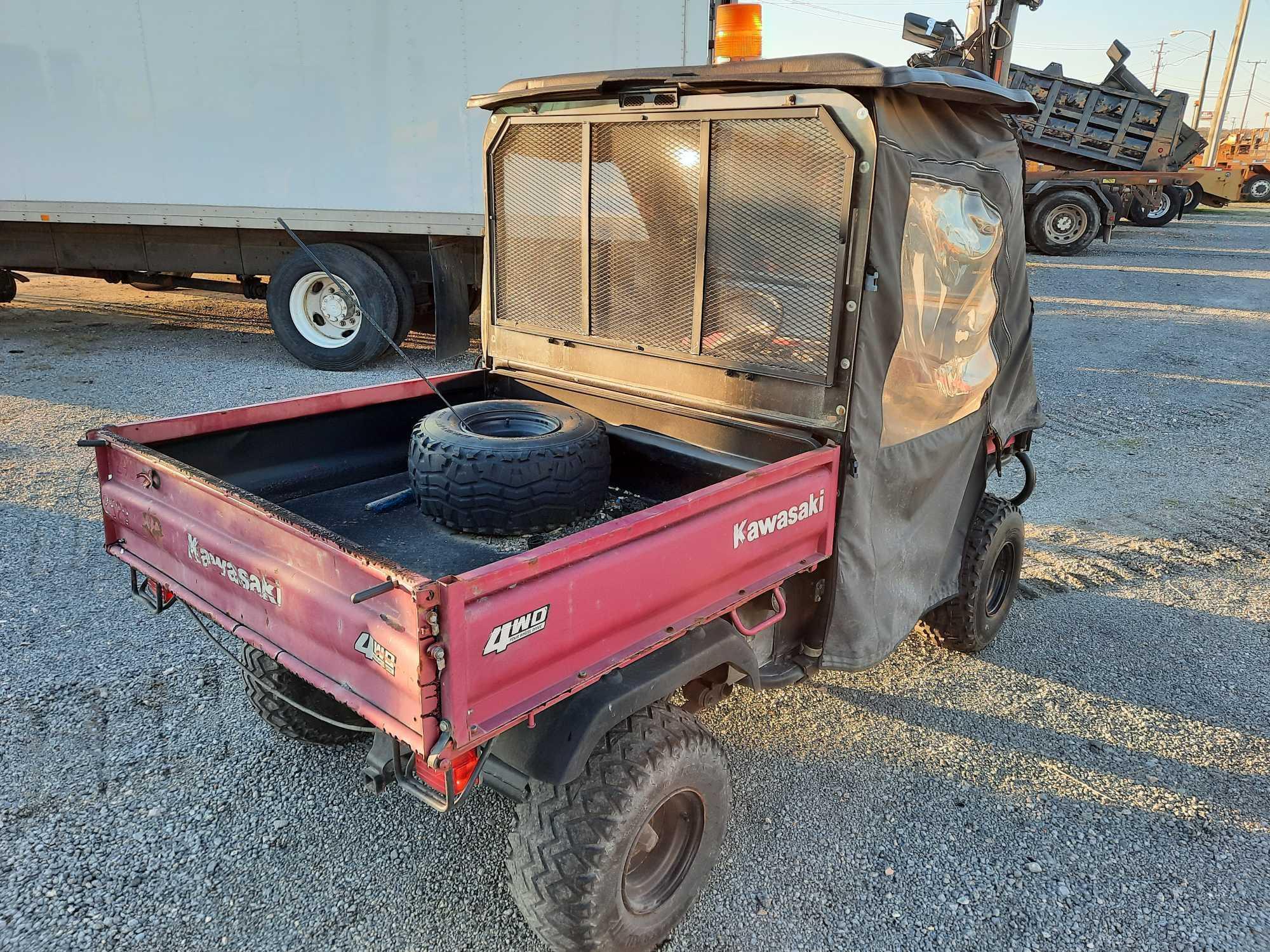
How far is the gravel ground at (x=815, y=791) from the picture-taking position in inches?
106

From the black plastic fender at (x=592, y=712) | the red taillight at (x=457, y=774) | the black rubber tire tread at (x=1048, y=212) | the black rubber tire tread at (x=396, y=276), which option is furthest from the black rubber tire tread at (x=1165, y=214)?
the red taillight at (x=457, y=774)

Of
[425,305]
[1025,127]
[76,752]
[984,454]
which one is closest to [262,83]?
[425,305]

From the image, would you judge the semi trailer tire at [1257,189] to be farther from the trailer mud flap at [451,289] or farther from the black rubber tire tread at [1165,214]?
the trailer mud flap at [451,289]

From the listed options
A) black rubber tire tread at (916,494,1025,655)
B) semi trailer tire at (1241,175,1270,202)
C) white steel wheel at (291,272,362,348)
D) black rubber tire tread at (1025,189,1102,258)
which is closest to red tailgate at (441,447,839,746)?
black rubber tire tread at (916,494,1025,655)

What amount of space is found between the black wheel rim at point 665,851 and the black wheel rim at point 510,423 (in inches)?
54.8

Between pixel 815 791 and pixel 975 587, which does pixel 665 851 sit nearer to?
pixel 815 791

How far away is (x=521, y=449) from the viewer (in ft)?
9.49

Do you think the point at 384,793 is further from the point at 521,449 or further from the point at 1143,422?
the point at 1143,422

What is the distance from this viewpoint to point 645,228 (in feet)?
11.2

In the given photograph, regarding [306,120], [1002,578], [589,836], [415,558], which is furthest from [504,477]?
[306,120]

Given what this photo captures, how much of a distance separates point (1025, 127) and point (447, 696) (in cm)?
1969

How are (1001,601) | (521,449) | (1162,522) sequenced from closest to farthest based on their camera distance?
(521,449)
(1001,601)
(1162,522)

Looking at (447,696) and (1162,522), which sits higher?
(447,696)

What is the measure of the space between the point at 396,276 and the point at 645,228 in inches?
228
